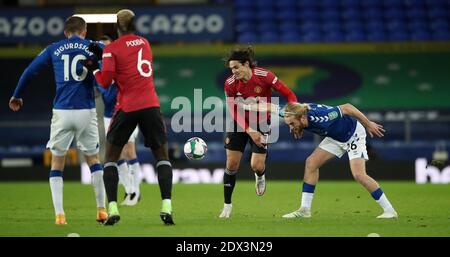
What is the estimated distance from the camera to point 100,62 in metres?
10.6

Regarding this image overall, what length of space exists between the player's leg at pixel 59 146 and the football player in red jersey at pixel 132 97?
0.64 metres

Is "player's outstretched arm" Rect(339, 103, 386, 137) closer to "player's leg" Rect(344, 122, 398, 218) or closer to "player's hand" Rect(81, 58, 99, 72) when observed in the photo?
"player's leg" Rect(344, 122, 398, 218)

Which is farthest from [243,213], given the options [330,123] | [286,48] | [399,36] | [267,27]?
[267,27]

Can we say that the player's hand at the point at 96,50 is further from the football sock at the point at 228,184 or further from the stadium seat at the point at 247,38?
the stadium seat at the point at 247,38

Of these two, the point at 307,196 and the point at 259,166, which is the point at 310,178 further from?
the point at 259,166

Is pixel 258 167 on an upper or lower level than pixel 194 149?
lower

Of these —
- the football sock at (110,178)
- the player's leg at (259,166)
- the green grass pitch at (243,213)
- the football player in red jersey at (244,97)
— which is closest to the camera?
the green grass pitch at (243,213)

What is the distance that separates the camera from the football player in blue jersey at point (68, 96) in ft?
34.3

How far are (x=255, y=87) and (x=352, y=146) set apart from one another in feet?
4.57

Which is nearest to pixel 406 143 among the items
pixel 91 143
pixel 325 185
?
pixel 325 185

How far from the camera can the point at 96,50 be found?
1034 cm

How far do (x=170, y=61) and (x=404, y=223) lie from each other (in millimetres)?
17490

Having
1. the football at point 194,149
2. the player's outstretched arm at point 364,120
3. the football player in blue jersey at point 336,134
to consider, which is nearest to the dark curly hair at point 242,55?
the football player in blue jersey at point 336,134

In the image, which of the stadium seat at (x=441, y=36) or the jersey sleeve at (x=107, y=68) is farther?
the stadium seat at (x=441, y=36)
